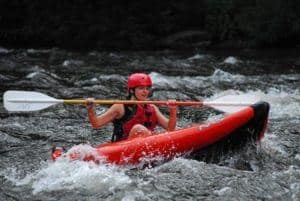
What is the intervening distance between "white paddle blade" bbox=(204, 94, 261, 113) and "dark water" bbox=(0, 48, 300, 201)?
46 cm

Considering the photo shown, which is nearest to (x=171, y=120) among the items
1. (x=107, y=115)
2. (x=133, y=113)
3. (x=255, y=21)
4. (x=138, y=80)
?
(x=133, y=113)

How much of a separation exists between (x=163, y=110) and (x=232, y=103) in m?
3.13

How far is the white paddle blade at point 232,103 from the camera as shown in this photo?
5691 millimetres

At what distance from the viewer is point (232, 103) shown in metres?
5.68

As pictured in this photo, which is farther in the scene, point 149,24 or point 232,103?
point 149,24

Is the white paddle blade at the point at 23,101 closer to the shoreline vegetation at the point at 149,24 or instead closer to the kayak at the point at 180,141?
the kayak at the point at 180,141

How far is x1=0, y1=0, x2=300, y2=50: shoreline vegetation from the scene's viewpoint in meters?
17.2

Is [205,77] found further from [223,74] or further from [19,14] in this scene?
[19,14]

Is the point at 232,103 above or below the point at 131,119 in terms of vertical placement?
above

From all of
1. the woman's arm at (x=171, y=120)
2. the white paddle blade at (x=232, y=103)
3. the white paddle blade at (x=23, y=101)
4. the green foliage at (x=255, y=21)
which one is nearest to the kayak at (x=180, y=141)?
the white paddle blade at (x=232, y=103)

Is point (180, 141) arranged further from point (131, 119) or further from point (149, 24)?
point (149, 24)

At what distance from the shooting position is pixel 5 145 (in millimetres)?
6488

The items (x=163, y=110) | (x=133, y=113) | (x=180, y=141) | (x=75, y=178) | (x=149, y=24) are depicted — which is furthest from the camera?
(x=149, y=24)

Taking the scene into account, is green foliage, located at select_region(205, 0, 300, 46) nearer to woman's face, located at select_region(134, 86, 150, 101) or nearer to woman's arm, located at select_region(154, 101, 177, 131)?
woman's arm, located at select_region(154, 101, 177, 131)
